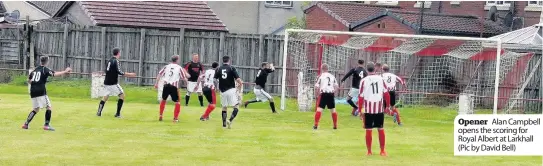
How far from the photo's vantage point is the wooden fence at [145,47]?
134ft

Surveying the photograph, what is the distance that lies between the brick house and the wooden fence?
24.1ft

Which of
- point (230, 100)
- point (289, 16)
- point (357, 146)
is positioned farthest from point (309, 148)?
point (289, 16)

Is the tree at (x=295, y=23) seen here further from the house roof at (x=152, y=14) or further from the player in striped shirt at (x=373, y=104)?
the player in striped shirt at (x=373, y=104)

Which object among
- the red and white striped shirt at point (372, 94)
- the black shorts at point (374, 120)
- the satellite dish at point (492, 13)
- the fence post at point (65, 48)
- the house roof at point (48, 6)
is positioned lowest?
the black shorts at point (374, 120)

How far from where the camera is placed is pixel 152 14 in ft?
151

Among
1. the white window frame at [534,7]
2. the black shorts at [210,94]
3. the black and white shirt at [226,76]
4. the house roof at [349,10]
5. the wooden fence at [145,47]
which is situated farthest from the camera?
the house roof at [349,10]

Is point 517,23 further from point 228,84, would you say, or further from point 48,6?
point 48,6

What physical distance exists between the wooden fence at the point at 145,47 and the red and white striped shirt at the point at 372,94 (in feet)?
59.3

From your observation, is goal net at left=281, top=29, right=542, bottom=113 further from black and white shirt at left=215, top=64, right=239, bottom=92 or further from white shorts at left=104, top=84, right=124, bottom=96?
black and white shirt at left=215, top=64, right=239, bottom=92

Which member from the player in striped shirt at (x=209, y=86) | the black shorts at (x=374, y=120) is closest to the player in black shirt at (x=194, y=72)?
the player in striped shirt at (x=209, y=86)

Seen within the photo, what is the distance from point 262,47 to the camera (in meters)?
40.7

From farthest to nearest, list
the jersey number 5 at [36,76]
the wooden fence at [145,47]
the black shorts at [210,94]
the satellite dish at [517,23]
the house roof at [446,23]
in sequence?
the satellite dish at [517,23] < the house roof at [446,23] < the wooden fence at [145,47] < the black shorts at [210,94] < the jersey number 5 at [36,76]

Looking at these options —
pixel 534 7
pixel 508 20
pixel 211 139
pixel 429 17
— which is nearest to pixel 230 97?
pixel 211 139

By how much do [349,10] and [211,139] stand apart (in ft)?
91.6
